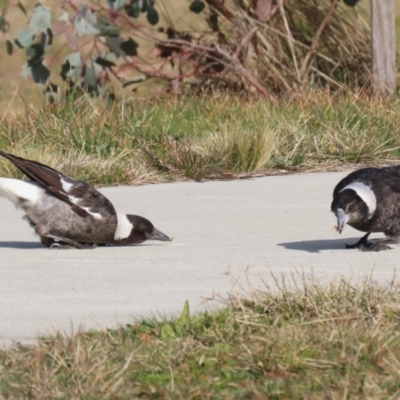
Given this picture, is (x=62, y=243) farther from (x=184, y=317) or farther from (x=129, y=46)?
(x=129, y=46)

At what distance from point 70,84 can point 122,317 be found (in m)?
8.09

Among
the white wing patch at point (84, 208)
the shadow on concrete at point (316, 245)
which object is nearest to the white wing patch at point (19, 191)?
the white wing patch at point (84, 208)

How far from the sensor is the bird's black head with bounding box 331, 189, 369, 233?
20.5 ft

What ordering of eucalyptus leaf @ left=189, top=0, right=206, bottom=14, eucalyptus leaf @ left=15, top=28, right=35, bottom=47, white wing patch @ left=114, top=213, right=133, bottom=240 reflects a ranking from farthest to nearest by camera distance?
eucalyptus leaf @ left=189, top=0, right=206, bottom=14, eucalyptus leaf @ left=15, top=28, right=35, bottom=47, white wing patch @ left=114, top=213, right=133, bottom=240

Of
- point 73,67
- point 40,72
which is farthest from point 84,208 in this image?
point 73,67

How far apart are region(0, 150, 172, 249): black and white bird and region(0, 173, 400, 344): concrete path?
10 cm

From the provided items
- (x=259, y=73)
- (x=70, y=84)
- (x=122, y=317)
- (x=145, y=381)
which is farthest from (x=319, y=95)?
(x=145, y=381)

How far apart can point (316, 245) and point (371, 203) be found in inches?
23.5

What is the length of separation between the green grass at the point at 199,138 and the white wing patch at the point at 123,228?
2.16m

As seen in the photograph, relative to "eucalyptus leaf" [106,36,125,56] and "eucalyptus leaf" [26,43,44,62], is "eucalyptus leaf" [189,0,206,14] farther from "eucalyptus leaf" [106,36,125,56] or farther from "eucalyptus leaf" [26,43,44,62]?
"eucalyptus leaf" [26,43,44,62]

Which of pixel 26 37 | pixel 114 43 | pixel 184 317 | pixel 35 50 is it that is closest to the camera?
pixel 184 317

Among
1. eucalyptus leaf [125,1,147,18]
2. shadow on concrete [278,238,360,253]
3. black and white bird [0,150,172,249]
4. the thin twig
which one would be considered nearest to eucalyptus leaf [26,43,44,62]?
eucalyptus leaf [125,1,147,18]

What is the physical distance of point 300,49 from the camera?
14.3 m

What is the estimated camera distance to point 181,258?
6.43 metres
